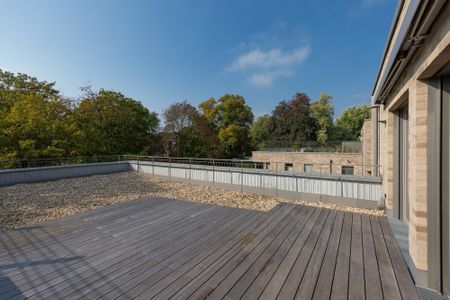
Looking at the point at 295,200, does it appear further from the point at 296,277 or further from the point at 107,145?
the point at 107,145

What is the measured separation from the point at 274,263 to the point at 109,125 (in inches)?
611

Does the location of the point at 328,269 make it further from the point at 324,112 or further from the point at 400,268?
the point at 324,112

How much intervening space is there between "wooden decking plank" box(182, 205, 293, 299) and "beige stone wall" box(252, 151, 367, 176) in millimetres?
8162

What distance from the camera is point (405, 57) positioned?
2027 millimetres

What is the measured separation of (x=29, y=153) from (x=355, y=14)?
50.7 ft

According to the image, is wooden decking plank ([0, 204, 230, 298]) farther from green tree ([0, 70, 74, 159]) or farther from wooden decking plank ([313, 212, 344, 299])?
green tree ([0, 70, 74, 159])

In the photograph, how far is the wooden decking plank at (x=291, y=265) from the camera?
1914mm

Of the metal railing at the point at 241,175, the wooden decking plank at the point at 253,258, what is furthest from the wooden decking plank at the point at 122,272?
the metal railing at the point at 241,175

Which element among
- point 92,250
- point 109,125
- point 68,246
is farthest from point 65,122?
point 92,250

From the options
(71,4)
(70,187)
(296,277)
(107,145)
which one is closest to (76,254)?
(296,277)

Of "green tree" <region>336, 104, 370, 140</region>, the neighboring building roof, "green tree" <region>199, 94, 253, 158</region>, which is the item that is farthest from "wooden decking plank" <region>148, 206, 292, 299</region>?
"green tree" <region>336, 104, 370, 140</region>

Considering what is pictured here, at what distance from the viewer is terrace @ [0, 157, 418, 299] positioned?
6.46ft

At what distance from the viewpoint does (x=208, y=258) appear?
2539 mm

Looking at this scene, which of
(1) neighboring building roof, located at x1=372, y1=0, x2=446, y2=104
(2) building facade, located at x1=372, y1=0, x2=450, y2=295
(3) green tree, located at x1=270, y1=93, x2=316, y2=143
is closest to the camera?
(1) neighboring building roof, located at x1=372, y1=0, x2=446, y2=104
